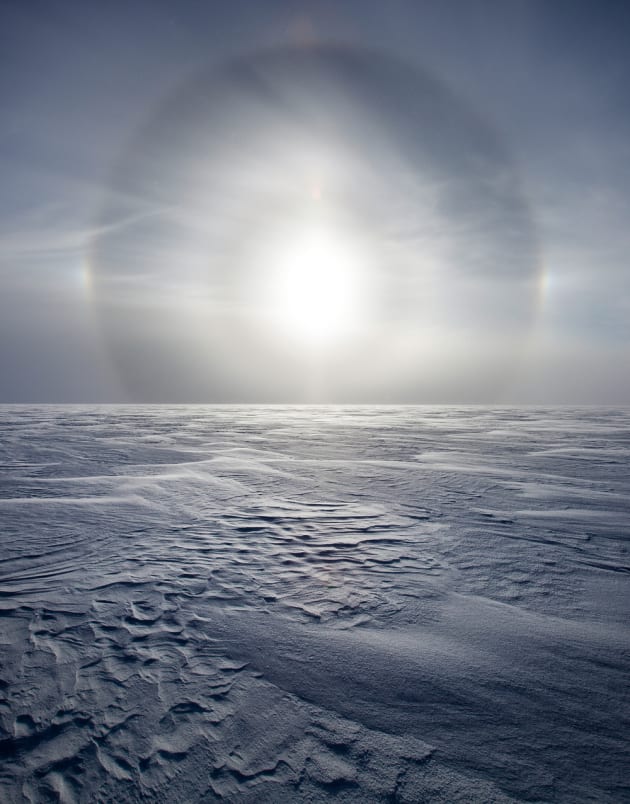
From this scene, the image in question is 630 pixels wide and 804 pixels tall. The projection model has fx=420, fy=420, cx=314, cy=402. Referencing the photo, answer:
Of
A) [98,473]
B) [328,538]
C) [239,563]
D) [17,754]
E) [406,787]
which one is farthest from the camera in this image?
[98,473]

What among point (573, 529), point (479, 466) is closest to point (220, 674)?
point (573, 529)

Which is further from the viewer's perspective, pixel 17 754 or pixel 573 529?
pixel 573 529

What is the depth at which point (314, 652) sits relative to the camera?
2.05m

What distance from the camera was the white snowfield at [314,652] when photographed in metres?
1.39

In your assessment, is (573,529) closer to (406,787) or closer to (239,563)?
(239,563)

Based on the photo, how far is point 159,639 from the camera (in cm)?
213

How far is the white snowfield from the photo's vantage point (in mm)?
1390

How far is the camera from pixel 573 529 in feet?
12.6

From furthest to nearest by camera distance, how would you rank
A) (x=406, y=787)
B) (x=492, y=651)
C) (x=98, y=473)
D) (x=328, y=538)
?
(x=98, y=473) → (x=328, y=538) → (x=492, y=651) → (x=406, y=787)

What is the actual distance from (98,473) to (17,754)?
558cm

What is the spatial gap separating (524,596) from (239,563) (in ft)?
6.28

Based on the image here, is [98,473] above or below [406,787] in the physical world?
above

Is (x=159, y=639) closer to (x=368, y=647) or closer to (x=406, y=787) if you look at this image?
(x=368, y=647)

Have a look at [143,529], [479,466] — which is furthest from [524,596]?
[479,466]
